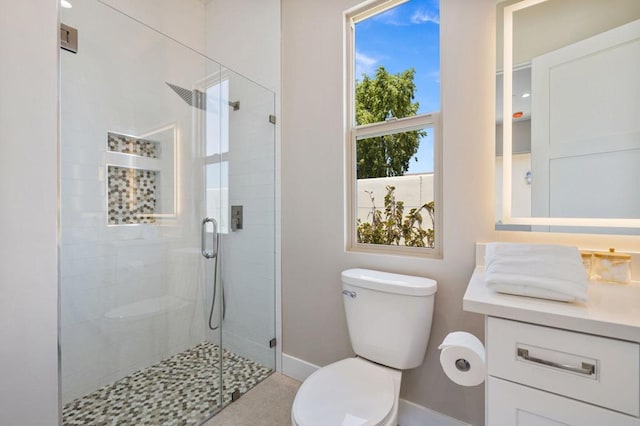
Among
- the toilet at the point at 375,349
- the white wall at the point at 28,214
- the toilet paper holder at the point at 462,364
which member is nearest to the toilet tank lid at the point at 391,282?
the toilet at the point at 375,349

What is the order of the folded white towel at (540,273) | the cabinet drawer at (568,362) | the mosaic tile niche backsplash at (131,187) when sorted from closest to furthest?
the cabinet drawer at (568,362)
the folded white towel at (540,273)
the mosaic tile niche backsplash at (131,187)

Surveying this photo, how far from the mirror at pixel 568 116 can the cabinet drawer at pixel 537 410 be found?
2.24 ft

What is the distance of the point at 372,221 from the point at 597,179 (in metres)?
0.98

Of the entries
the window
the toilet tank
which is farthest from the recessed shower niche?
the toilet tank

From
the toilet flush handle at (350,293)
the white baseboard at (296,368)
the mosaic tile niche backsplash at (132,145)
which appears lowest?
the white baseboard at (296,368)

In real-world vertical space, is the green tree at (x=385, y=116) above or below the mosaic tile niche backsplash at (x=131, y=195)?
above

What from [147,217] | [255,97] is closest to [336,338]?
[147,217]

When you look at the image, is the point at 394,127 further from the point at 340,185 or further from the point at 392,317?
the point at 392,317

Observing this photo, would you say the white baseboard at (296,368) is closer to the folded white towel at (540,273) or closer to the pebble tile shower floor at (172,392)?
the pebble tile shower floor at (172,392)

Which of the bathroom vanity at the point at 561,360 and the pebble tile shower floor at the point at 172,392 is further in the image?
the pebble tile shower floor at the point at 172,392

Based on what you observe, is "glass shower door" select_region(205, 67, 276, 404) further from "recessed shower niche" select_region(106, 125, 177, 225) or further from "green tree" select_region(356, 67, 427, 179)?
"green tree" select_region(356, 67, 427, 179)

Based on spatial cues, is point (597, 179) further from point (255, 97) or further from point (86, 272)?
point (86, 272)

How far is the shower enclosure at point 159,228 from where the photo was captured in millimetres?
1508

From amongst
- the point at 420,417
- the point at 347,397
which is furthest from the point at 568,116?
the point at 420,417
